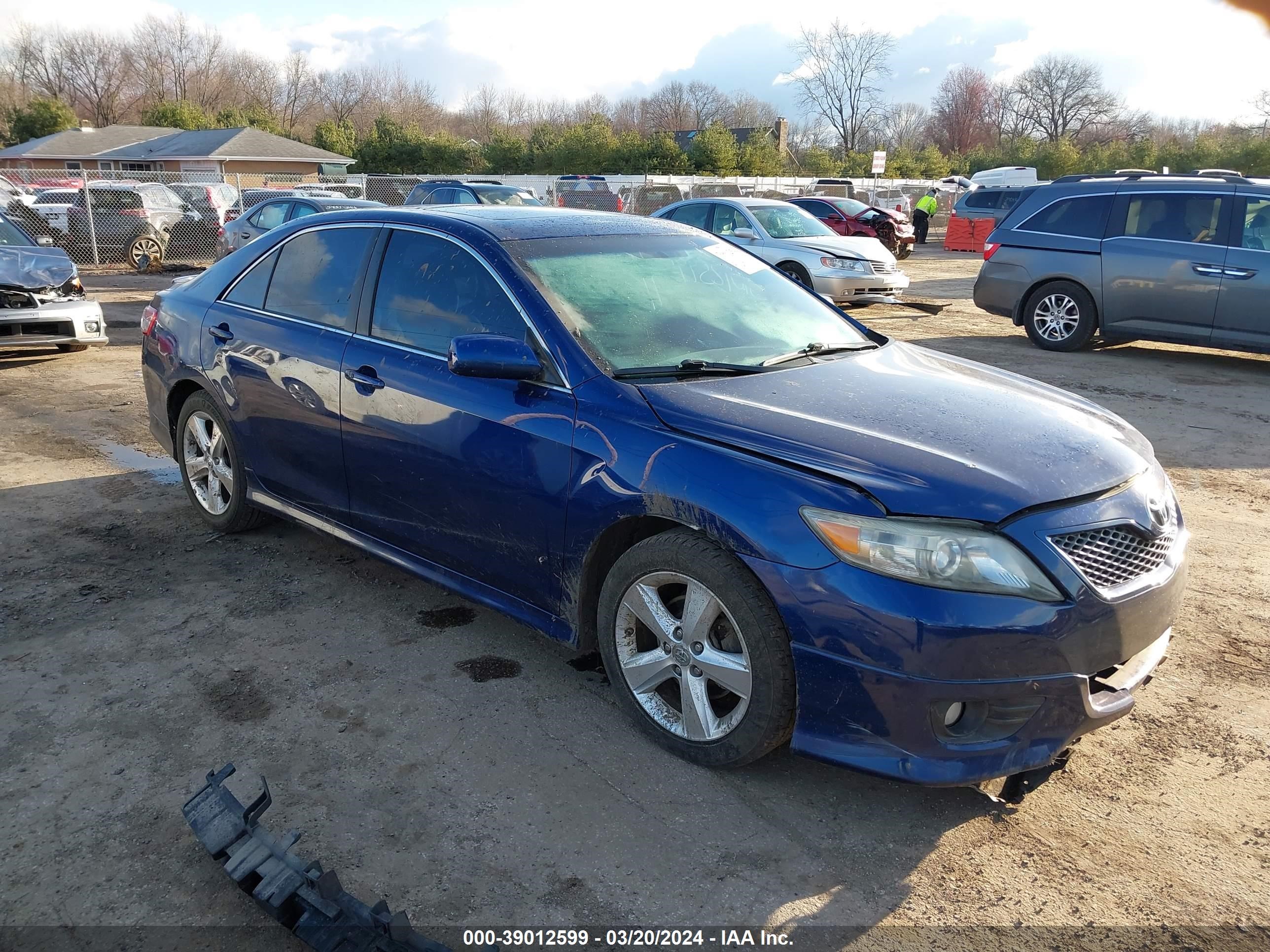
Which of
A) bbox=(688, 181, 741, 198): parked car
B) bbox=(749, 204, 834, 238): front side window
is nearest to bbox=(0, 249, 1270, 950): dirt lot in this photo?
bbox=(749, 204, 834, 238): front side window

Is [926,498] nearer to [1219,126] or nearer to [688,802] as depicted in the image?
[688,802]

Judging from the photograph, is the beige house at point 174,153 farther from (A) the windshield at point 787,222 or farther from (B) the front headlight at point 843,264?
(B) the front headlight at point 843,264

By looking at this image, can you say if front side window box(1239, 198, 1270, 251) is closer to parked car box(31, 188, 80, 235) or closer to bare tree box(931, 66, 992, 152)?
parked car box(31, 188, 80, 235)

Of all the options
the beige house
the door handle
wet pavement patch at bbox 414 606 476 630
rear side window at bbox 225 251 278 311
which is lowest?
wet pavement patch at bbox 414 606 476 630

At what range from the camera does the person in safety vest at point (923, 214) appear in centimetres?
3144

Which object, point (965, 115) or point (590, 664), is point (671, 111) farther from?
point (590, 664)

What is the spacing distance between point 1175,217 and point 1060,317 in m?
1.56

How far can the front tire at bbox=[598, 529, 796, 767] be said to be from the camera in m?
2.89

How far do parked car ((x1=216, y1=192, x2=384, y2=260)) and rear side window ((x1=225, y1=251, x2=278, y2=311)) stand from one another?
1155 centimetres

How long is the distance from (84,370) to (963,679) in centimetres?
980

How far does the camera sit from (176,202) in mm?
21641

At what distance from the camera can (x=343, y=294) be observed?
429cm

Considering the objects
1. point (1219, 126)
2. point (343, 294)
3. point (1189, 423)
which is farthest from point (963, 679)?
point (1219, 126)

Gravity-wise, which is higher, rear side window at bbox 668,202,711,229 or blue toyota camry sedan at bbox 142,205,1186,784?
rear side window at bbox 668,202,711,229
